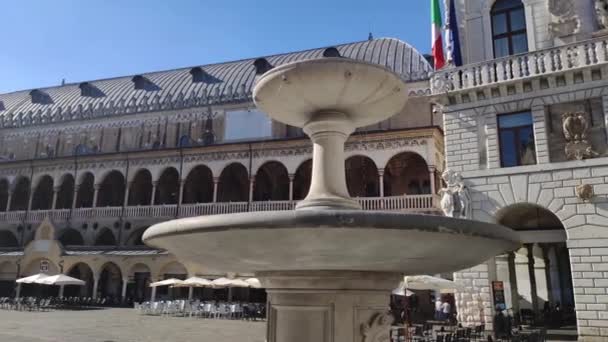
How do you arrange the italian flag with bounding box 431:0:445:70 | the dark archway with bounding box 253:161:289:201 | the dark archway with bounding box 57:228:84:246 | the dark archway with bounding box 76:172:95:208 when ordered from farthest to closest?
the dark archway with bounding box 76:172:95:208, the dark archway with bounding box 57:228:84:246, the dark archway with bounding box 253:161:289:201, the italian flag with bounding box 431:0:445:70

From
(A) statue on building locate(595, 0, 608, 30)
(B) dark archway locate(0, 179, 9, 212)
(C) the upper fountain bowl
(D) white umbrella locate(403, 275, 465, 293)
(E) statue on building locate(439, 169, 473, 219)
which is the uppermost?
(A) statue on building locate(595, 0, 608, 30)

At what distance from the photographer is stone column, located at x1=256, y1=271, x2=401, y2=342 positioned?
5.32 meters

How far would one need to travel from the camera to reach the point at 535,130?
16312 millimetres

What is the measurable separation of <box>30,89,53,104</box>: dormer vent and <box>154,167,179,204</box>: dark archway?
1744 cm

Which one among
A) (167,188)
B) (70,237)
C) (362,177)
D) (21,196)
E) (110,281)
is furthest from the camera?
(21,196)

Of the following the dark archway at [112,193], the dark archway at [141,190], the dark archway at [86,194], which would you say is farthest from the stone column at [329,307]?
the dark archway at [86,194]

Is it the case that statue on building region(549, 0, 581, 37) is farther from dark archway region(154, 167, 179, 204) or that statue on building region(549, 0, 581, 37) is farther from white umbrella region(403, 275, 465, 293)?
dark archway region(154, 167, 179, 204)

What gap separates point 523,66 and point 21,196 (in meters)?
40.1

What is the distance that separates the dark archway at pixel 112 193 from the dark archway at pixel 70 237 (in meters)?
3.16

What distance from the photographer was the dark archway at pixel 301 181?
33625 mm

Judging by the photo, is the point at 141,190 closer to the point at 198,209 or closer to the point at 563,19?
the point at 198,209

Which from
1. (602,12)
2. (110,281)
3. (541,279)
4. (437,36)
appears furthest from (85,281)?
(602,12)

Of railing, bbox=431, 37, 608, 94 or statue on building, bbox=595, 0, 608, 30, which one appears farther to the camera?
statue on building, bbox=595, 0, 608, 30

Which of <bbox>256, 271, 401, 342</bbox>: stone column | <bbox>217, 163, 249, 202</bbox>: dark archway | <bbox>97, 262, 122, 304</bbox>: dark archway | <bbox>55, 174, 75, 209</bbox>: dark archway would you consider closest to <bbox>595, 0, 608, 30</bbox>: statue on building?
<bbox>256, 271, 401, 342</bbox>: stone column
